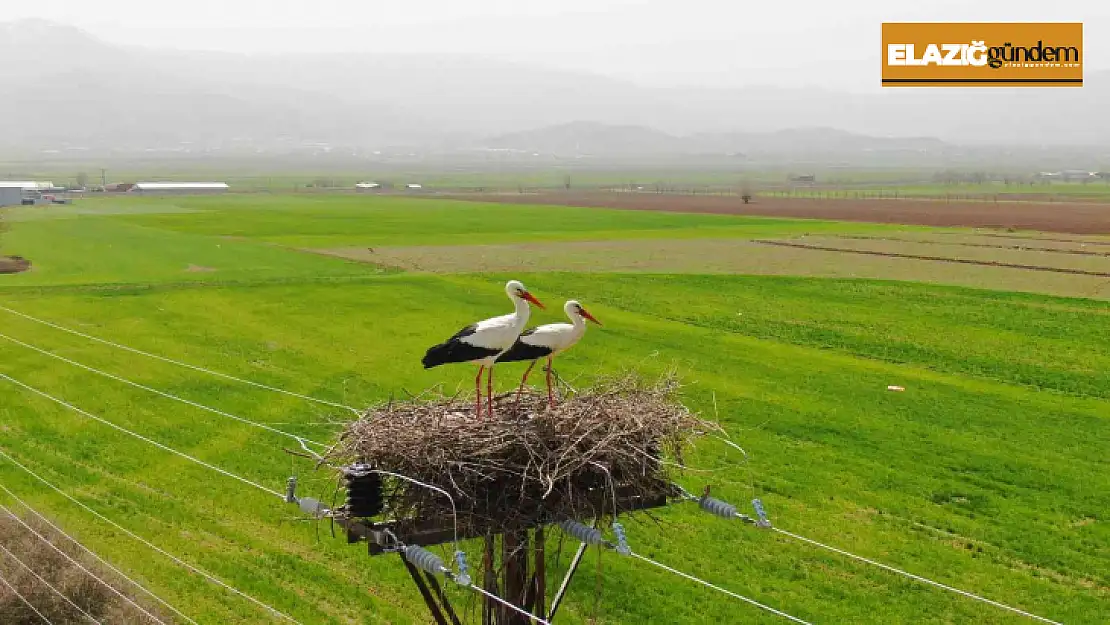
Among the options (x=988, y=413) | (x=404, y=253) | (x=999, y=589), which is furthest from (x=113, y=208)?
(x=999, y=589)

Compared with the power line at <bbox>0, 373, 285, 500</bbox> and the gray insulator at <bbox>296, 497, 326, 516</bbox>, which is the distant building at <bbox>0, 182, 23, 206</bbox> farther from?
the gray insulator at <bbox>296, 497, 326, 516</bbox>

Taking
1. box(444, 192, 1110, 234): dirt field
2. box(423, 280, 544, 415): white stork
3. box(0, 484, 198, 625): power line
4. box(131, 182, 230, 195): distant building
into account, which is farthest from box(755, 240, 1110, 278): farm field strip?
box(131, 182, 230, 195): distant building

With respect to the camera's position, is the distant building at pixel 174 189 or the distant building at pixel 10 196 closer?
the distant building at pixel 10 196

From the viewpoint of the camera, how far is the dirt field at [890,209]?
94.6 meters

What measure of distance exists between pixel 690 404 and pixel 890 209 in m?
94.3

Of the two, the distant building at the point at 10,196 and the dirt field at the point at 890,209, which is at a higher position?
the distant building at the point at 10,196

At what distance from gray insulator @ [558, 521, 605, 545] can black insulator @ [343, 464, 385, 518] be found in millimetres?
1738

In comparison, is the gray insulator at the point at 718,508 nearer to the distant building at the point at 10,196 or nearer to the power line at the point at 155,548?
the power line at the point at 155,548

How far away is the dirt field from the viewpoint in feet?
Answer: 310

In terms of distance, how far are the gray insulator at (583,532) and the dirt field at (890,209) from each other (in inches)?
3309

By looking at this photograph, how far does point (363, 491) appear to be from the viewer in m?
9.95

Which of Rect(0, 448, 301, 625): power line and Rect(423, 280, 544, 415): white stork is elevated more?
Rect(423, 280, 544, 415): white stork

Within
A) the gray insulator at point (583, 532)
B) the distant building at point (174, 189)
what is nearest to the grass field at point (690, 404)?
the gray insulator at point (583, 532)

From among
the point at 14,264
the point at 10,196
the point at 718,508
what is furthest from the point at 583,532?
the point at 10,196
